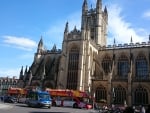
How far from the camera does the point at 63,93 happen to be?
40438mm

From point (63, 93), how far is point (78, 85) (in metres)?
7.86

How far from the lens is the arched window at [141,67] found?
49.1 meters

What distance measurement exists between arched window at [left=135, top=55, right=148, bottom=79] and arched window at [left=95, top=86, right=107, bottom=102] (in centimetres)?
670

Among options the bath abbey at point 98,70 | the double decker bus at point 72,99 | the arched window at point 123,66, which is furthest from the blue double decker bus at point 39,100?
the arched window at point 123,66

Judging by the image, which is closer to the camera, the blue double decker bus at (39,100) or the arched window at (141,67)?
the blue double decker bus at (39,100)

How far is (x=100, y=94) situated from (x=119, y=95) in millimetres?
3637

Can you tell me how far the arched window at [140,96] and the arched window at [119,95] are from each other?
→ 7.37 feet

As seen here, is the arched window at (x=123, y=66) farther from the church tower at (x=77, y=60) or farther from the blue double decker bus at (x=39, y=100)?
the blue double decker bus at (x=39, y=100)

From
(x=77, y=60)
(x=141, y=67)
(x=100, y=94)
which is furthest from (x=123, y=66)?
(x=77, y=60)

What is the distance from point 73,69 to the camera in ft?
165

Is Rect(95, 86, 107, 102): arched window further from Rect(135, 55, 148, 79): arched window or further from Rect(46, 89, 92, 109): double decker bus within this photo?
Rect(46, 89, 92, 109): double decker bus

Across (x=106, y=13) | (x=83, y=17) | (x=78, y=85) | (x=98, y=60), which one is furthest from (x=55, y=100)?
(x=106, y=13)

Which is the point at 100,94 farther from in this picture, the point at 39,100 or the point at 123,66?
the point at 39,100

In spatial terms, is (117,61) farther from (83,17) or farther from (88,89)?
(83,17)
